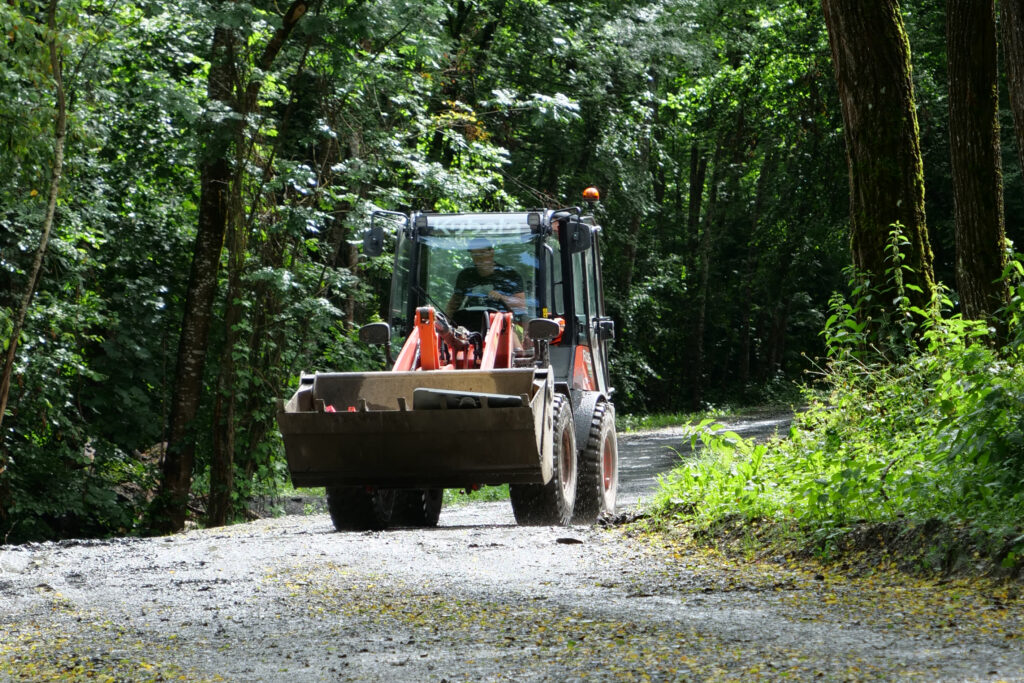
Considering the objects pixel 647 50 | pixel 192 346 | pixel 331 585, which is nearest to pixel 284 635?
pixel 331 585

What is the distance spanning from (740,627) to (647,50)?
20756 millimetres

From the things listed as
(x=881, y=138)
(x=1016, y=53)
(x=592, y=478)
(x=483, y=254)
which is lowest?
(x=592, y=478)

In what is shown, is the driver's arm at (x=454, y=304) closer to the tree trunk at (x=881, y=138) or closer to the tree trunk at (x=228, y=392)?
the tree trunk at (x=881, y=138)

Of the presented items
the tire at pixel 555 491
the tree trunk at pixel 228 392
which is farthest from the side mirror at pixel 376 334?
the tree trunk at pixel 228 392

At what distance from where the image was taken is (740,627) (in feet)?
16.4

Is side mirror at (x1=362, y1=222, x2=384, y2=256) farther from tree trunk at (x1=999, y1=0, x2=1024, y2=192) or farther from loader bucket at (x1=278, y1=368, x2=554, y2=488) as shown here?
tree trunk at (x1=999, y1=0, x2=1024, y2=192)

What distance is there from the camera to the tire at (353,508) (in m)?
10.3

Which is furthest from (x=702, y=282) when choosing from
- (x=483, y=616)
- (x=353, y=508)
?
(x=483, y=616)

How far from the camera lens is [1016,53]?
25.8 feet

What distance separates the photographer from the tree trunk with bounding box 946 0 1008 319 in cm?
993

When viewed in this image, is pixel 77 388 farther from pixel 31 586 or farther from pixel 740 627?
pixel 740 627

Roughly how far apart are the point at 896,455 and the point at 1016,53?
110 inches

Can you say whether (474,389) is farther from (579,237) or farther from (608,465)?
(608,465)

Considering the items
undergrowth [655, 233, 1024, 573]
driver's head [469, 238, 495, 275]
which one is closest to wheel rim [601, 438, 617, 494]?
undergrowth [655, 233, 1024, 573]
